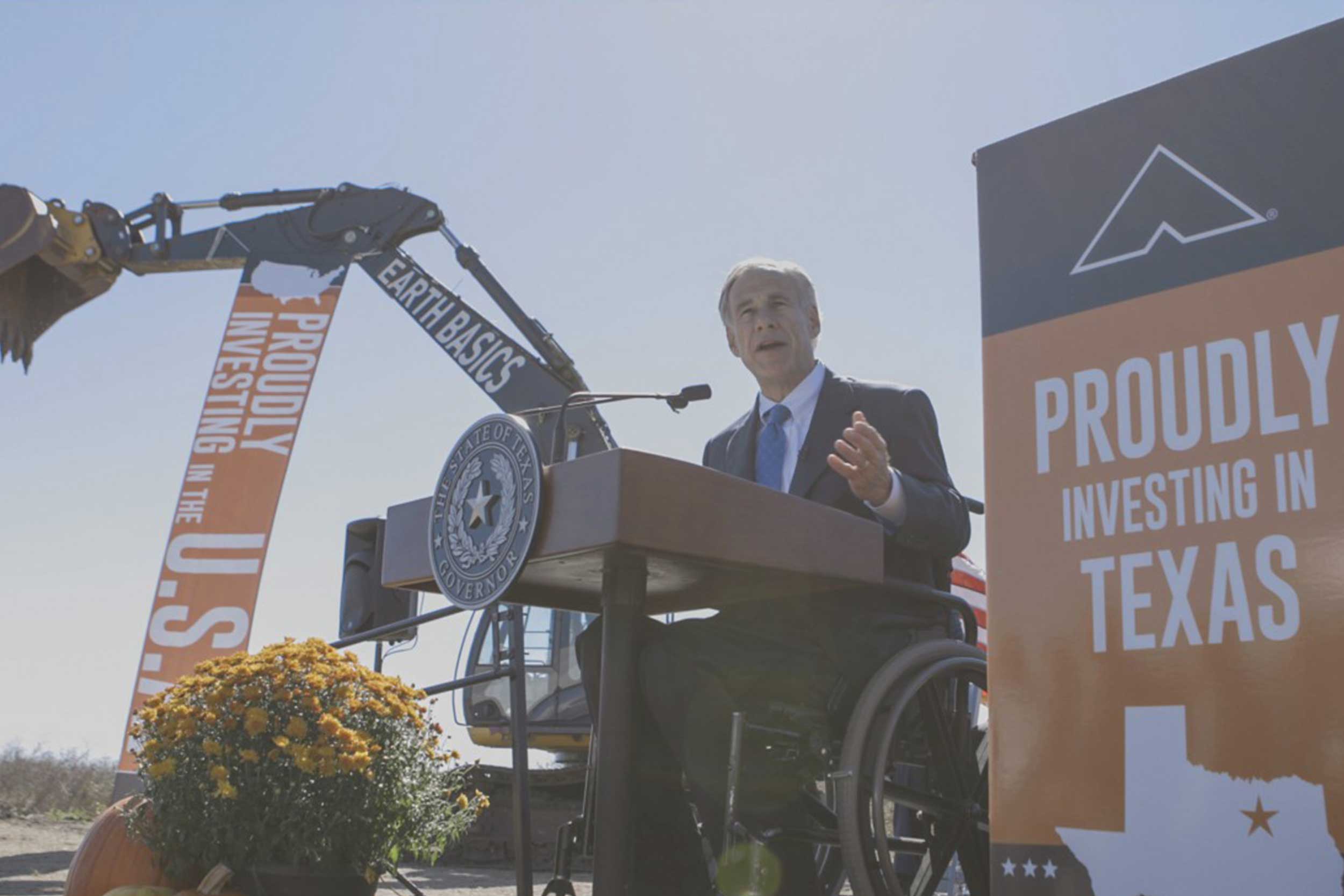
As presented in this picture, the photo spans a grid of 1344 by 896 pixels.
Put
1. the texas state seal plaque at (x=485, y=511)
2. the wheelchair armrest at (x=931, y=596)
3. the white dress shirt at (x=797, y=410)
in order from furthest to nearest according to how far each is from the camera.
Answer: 1. the white dress shirt at (x=797, y=410)
2. the wheelchair armrest at (x=931, y=596)
3. the texas state seal plaque at (x=485, y=511)

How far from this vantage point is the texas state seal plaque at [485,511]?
1.94 m

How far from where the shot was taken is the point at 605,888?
190 centimetres

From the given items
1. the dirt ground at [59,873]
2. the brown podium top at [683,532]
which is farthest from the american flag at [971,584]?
the brown podium top at [683,532]

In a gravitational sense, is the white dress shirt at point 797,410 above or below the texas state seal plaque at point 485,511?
above

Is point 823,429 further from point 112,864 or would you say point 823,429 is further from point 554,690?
point 554,690

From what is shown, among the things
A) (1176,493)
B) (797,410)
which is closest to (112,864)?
(797,410)

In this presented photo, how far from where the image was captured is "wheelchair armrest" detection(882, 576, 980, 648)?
227 cm

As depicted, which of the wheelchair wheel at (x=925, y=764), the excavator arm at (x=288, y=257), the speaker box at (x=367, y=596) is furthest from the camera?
the excavator arm at (x=288, y=257)

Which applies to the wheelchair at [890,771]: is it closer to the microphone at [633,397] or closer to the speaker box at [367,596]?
the microphone at [633,397]

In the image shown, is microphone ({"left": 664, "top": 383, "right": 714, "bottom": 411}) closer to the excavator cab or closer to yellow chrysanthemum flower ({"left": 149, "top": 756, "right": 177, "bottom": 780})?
yellow chrysanthemum flower ({"left": 149, "top": 756, "right": 177, "bottom": 780})

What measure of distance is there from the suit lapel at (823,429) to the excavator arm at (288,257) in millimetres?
6570

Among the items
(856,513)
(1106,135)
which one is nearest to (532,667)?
(856,513)

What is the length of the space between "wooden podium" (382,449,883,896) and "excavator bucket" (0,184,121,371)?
28.8 ft

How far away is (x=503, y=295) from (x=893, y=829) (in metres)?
7.76
